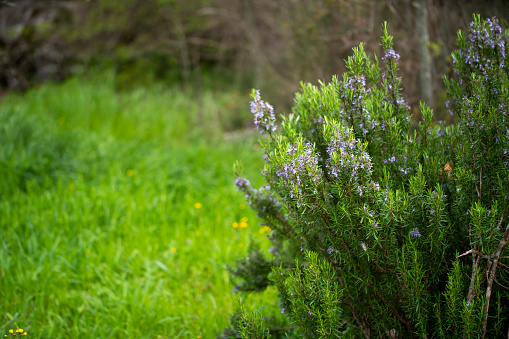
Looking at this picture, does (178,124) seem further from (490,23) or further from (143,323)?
(490,23)

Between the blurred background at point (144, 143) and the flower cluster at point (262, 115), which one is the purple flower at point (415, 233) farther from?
the blurred background at point (144, 143)

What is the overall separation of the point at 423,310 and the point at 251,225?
9.24 ft

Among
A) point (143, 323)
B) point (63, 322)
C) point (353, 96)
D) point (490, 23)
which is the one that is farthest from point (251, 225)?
point (490, 23)

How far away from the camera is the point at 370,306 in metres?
1.88

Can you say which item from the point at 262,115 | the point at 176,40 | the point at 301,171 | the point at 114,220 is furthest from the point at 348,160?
the point at 176,40

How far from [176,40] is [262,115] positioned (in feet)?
24.9

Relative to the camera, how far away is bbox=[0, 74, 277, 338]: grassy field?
3016 mm

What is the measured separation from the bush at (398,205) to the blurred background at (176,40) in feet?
7.52

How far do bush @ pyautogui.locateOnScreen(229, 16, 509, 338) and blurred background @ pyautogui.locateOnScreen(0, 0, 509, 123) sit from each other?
2292 mm

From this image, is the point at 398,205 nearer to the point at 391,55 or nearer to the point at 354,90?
the point at 354,90

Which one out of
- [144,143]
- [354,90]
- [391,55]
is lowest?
[144,143]

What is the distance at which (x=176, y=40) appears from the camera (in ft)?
29.3

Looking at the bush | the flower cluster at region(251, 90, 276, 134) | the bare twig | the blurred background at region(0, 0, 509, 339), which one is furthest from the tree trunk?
the bare twig

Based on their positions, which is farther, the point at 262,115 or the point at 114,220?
the point at 114,220
